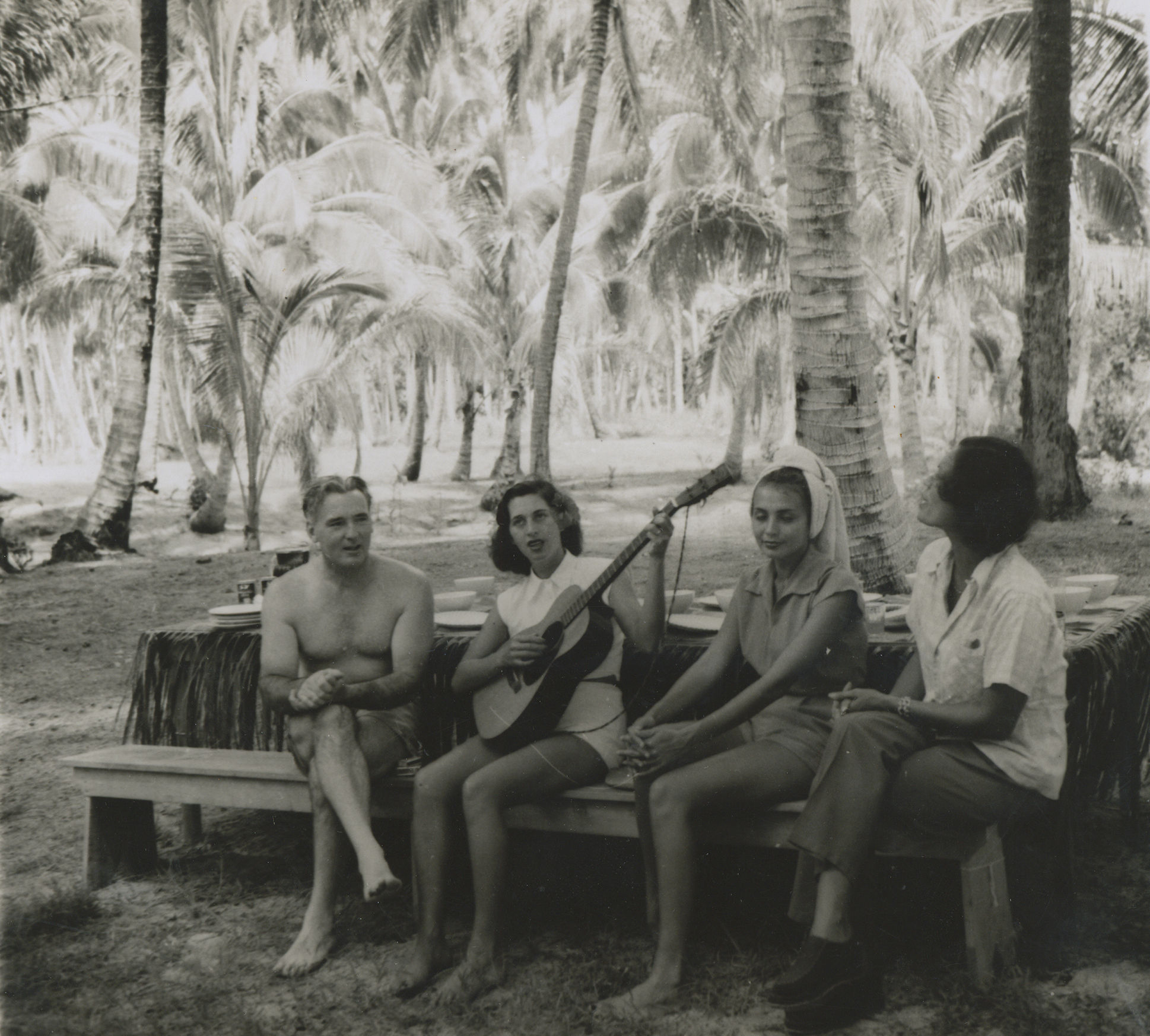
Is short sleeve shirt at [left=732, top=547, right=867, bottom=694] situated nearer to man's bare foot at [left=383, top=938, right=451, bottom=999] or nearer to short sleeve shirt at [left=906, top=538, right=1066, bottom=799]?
short sleeve shirt at [left=906, top=538, right=1066, bottom=799]

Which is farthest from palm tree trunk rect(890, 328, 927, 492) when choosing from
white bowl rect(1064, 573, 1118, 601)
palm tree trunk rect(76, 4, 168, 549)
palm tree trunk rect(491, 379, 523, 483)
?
white bowl rect(1064, 573, 1118, 601)

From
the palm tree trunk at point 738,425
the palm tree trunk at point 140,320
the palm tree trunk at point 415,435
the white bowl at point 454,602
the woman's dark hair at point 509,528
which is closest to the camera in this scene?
the woman's dark hair at point 509,528

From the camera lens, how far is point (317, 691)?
12.4ft

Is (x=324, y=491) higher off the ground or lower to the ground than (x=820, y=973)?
higher

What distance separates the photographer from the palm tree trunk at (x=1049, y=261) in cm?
1105

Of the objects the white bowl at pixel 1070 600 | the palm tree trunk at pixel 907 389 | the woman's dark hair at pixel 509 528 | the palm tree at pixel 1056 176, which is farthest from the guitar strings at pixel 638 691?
the palm tree trunk at pixel 907 389

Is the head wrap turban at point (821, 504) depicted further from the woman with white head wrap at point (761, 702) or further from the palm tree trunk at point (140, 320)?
the palm tree trunk at point (140, 320)

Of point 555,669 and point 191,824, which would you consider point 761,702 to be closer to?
point 555,669

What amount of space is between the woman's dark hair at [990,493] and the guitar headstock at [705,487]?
1.98 ft

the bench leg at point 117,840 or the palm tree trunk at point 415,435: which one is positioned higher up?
the palm tree trunk at point 415,435

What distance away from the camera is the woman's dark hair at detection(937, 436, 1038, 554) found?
324 centimetres

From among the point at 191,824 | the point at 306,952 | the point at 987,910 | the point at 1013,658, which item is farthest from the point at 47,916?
the point at 1013,658

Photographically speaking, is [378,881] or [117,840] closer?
[378,881]

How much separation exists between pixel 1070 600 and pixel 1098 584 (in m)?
0.39
